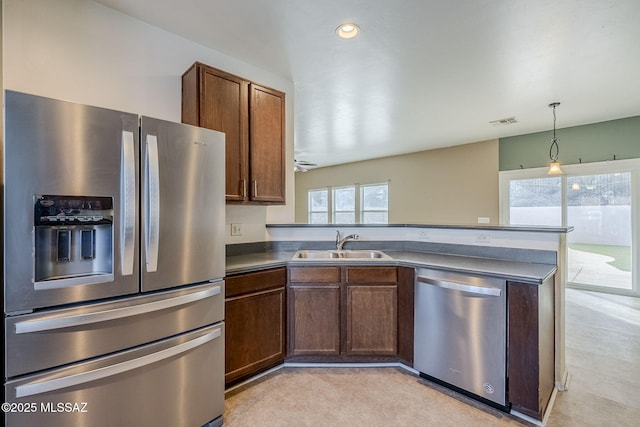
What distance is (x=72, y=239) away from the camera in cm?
130

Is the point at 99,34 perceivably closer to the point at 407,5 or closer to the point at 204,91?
the point at 204,91

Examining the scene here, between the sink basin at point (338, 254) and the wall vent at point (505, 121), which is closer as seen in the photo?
the sink basin at point (338, 254)

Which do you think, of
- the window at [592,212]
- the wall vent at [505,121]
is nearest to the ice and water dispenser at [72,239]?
the wall vent at [505,121]

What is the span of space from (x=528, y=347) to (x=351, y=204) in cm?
672

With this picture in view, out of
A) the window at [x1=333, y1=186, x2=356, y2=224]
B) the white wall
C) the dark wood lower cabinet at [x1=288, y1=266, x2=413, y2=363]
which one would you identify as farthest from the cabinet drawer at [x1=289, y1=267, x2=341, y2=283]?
the window at [x1=333, y1=186, x2=356, y2=224]

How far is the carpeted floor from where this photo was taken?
1.81m

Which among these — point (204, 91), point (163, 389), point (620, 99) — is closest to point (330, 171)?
point (620, 99)

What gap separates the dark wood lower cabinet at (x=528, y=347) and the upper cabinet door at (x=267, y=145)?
1.86 metres

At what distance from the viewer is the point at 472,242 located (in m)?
2.55

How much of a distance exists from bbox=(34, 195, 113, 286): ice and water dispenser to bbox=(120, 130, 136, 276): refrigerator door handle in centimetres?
5

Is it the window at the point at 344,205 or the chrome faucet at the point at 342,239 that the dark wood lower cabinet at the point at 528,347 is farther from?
the window at the point at 344,205

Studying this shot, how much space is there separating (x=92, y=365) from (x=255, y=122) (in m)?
1.87

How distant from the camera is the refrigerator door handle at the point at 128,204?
4.48 ft

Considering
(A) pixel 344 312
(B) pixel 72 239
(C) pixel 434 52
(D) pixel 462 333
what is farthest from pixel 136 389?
(C) pixel 434 52
